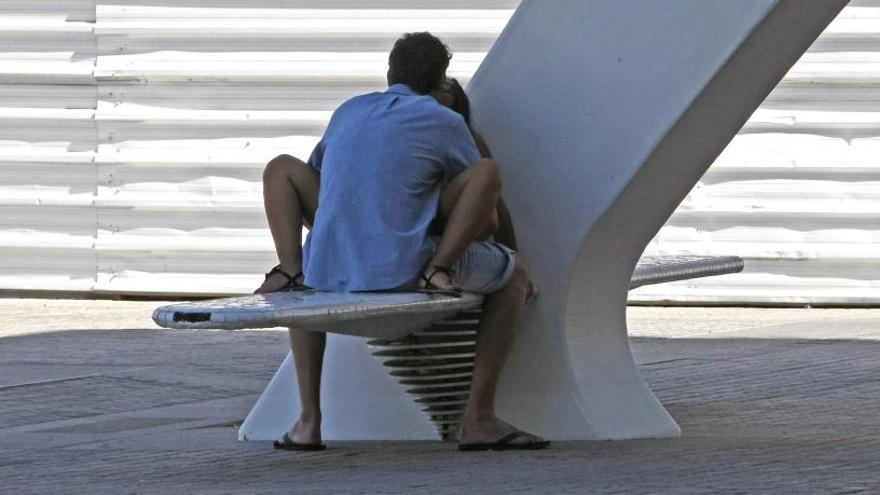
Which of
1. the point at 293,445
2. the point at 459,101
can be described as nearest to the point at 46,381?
the point at 293,445

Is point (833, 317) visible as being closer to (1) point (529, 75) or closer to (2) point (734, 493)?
(1) point (529, 75)

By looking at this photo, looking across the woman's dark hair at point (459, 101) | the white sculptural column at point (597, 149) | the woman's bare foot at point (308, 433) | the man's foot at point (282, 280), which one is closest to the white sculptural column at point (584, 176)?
the white sculptural column at point (597, 149)

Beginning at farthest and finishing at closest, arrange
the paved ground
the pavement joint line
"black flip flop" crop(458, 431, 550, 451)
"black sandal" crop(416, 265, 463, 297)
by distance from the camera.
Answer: the pavement joint line < "black flip flop" crop(458, 431, 550, 451) < "black sandal" crop(416, 265, 463, 297) < the paved ground

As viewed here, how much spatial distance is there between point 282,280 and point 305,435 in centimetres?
49

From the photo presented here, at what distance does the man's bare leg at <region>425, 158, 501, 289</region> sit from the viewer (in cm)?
547

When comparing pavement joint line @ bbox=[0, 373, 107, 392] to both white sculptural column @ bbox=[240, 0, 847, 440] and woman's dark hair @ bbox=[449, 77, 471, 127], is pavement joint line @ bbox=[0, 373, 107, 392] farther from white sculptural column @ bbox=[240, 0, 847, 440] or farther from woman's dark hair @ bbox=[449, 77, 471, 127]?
woman's dark hair @ bbox=[449, 77, 471, 127]

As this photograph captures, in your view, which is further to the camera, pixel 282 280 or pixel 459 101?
pixel 459 101

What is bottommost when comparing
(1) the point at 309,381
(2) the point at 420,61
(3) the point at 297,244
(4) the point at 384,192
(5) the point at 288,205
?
(1) the point at 309,381

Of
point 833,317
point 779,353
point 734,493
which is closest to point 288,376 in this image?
point 734,493

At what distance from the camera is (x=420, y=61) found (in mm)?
5809

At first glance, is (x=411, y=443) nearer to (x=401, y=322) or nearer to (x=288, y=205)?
(x=401, y=322)

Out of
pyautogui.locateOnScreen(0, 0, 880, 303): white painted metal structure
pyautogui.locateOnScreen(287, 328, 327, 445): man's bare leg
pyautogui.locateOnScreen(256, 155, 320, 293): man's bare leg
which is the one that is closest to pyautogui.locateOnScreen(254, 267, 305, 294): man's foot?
pyautogui.locateOnScreen(256, 155, 320, 293): man's bare leg

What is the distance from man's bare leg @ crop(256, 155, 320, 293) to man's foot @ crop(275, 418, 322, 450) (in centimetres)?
43

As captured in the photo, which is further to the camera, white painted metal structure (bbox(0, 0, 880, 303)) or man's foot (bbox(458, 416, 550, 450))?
white painted metal structure (bbox(0, 0, 880, 303))
